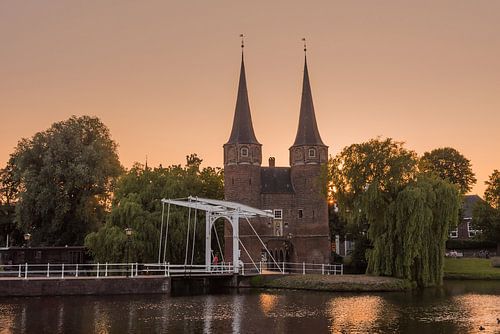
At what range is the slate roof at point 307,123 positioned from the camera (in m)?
48.0

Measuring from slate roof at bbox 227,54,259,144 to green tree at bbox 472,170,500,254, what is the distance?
2585 centimetres

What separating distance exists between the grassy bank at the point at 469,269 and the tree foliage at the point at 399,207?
34.8 feet

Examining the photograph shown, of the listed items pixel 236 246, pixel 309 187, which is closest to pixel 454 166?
pixel 309 187

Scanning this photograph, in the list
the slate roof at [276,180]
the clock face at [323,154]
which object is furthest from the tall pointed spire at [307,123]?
the slate roof at [276,180]

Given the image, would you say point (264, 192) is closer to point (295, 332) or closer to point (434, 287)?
point (434, 287)

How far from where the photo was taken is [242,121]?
4738 cm

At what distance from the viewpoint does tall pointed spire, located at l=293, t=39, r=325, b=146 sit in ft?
157

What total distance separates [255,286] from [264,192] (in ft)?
36.5

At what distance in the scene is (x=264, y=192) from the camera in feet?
156

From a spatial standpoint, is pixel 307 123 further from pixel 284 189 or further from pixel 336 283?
pixel 336 283

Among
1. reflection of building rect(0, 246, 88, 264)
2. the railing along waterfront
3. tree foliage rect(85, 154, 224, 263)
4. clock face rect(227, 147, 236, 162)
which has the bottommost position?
the railing along waterfront

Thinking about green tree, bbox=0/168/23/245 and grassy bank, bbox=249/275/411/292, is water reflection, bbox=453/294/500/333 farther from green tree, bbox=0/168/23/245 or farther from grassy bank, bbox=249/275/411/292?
green tree, bbox=0/168/23/245

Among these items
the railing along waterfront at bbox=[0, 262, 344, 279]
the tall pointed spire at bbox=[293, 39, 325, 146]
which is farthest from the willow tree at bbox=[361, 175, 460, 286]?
the tall pointed spire at bbox=[293, 39, 325, 146]

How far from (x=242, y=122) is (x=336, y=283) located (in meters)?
18.0
